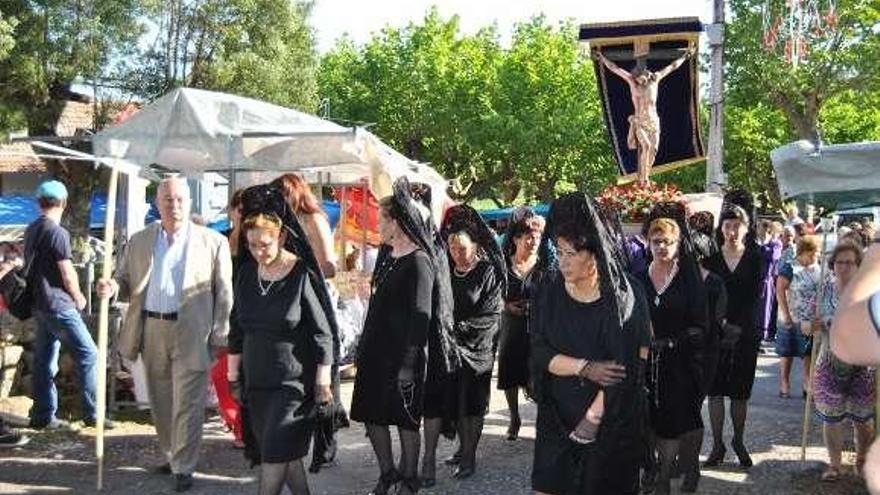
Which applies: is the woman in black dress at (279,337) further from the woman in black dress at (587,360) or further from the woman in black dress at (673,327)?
the woman in black dress at (673,327)

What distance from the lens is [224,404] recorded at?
6.95m

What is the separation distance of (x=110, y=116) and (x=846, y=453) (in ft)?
76.8

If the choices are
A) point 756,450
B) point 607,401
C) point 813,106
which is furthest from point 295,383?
point 813,106

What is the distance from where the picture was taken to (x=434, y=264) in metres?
5.73

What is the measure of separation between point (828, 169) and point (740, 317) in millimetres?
1213

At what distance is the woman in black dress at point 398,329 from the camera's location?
5621 mm

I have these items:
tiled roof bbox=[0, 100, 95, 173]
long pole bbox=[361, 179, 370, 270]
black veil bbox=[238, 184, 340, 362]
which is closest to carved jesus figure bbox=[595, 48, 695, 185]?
long pole bbox=[361, 179, 370, 270]

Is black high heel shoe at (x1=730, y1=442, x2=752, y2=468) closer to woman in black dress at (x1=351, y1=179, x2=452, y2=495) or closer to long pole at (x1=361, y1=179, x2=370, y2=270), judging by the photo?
woman in black dress at (x1=351, y1=179, x2=452, y2=495)

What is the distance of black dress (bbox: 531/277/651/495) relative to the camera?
4082 millimetres

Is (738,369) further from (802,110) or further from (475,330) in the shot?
(802,110)

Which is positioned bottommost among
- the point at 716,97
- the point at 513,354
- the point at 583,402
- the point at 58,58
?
the point at 513,354

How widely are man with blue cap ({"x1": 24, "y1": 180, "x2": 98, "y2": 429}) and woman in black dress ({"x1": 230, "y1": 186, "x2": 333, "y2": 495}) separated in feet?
9.59

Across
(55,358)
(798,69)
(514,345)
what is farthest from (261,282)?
(798,69)

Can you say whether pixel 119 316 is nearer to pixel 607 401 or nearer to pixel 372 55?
pixel 607 401
